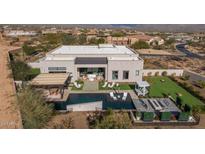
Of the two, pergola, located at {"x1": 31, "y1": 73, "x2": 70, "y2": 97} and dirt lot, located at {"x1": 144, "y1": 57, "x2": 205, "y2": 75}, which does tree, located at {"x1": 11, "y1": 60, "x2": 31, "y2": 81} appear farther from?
dirt lot, located at {"x1": 144, "y1": 57, "x2": 205, "y2": 75}

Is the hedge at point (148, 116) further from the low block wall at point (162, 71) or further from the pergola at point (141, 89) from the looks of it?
the low block wall at point (162, 71)

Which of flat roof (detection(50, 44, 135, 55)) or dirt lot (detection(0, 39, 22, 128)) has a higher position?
flat roof (detection(50, 44, 135, 55))

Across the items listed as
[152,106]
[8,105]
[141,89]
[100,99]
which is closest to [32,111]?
[8,105]

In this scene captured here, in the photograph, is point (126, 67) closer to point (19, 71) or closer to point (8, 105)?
point (19, 71)

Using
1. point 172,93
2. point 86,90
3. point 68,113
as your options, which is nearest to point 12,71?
point 86,90

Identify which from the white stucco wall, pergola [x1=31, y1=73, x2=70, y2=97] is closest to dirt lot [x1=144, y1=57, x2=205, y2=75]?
the white stucco wall

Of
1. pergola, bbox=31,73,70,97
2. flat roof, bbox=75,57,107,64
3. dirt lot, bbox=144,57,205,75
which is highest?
flat roof, bbox=75,57,107,64

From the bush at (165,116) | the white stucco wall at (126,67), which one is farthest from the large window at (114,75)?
the bush at (165,116)
